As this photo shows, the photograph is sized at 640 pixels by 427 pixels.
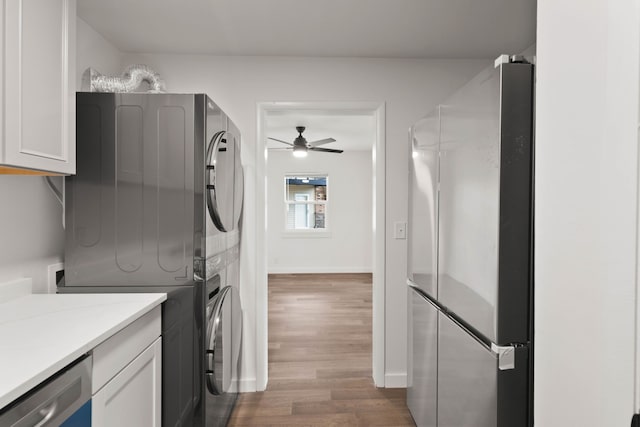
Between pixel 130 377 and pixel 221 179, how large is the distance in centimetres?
100

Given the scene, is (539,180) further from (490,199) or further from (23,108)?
(23,108)

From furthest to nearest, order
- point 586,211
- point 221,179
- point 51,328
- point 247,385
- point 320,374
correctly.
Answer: point 320,374 < point 247,385 < point 221,179 < point 51,328 < point 586,211

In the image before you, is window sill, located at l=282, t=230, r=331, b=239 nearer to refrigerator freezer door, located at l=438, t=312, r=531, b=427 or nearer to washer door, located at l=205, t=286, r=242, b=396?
washer door, located at l=205, t=286, r=242, b=396

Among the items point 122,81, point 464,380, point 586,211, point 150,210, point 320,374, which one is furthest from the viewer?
point 320,374

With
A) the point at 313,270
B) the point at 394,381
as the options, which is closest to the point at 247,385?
the point at 394,381

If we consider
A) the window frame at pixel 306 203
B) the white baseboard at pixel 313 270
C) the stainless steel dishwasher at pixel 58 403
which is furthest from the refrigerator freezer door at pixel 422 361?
the window frame at pixel 306 203

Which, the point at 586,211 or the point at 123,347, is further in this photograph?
the point at 123,347

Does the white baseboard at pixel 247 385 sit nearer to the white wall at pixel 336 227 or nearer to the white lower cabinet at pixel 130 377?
the white lower cabinet at pixel 130 377

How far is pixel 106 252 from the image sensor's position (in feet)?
5.68

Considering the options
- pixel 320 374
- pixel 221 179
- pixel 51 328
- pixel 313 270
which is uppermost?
pixel 221 179

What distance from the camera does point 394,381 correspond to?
2.74 meters

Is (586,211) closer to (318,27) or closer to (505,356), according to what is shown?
(505,356)

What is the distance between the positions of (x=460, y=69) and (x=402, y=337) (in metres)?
2.10

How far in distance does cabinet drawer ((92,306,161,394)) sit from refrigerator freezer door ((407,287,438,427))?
4.39 ft
